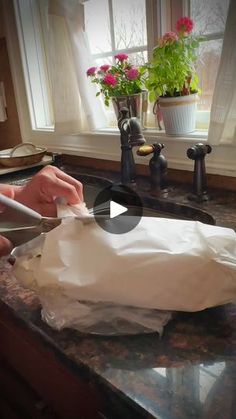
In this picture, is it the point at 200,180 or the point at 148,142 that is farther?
the point at 148,142

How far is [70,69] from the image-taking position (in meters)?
1.49

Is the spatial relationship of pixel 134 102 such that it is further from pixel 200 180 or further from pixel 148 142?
pixel 200 180

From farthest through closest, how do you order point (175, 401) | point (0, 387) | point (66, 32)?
point (66, 32) → point (0, 387) → point (175, 401)

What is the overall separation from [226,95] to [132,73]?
0.44 metres

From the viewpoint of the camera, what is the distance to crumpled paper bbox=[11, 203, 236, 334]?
0.45 m

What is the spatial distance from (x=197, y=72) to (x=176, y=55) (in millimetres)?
158

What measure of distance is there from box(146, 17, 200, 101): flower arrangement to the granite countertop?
2.74 ft

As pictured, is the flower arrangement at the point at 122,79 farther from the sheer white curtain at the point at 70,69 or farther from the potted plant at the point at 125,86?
the sheer white curtain at the point at 70,69

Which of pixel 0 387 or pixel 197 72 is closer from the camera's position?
pixel 0 387

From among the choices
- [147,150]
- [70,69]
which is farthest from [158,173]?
[70,69]

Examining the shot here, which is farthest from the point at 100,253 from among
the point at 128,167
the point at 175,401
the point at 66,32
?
the point at 66,32

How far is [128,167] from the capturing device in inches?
48.6

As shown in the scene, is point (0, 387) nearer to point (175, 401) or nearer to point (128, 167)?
point (175, 401)
